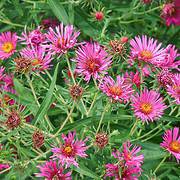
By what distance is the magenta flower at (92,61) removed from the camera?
172cm

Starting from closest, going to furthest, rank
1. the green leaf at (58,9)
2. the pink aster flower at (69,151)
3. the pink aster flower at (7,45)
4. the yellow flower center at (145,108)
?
the pink aster flower at (69,151) → the yellow flower center at (145,108) → the pink aster flower at (7,45) → the green leaf at (58,9)

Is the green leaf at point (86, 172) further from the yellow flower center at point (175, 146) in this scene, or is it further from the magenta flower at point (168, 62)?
the magenta flower at point (168, 62)

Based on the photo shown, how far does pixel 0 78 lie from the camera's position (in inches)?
72.8

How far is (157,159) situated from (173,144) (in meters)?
0.17

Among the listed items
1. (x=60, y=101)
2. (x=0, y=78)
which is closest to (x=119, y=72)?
(x=60, y=101)

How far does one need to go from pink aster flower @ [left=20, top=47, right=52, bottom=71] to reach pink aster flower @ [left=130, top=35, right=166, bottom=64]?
11.3 inches

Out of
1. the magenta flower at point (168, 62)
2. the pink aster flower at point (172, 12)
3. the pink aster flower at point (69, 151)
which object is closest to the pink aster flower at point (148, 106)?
the magenta flower at point (168, 62)

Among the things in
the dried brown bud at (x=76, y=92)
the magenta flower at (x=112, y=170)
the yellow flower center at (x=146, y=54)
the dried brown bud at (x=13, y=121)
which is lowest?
the magenta flower at (x=112, y=170)

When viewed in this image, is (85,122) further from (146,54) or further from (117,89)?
(146,54)

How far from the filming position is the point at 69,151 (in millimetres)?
1610

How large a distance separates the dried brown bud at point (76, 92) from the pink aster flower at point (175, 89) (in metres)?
0.30

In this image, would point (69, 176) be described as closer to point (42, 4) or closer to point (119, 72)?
point (119, 72)

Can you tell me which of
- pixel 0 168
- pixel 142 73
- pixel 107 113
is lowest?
pixel 0 168

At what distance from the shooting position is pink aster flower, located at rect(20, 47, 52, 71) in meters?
1.76
